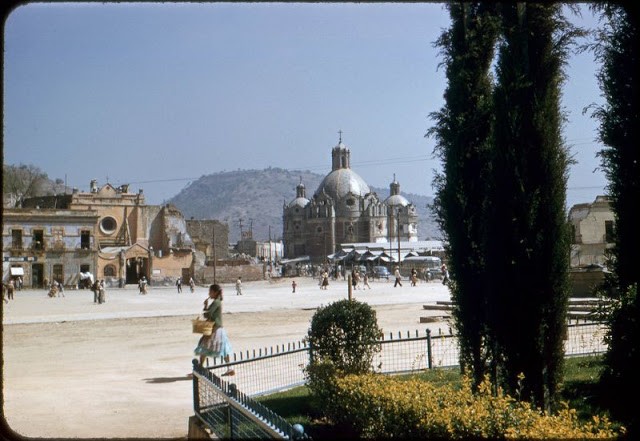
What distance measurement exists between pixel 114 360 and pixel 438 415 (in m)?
9.97

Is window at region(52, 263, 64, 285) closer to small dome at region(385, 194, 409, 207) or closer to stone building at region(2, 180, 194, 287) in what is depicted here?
stone building at region(2, 180, 194, 287)

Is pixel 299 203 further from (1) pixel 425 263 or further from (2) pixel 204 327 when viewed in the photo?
(2) pixel 204 327

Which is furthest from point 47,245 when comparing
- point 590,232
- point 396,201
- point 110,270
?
point 396,201

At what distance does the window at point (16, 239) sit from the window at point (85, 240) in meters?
4.83

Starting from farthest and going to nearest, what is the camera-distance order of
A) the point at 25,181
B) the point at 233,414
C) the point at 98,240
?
1. the point at 25,181
2. the point at 98,240
3. the point at 233,414

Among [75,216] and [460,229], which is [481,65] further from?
[75,216]

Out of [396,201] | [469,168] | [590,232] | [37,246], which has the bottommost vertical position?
[590,232]

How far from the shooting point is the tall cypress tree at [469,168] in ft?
26.4

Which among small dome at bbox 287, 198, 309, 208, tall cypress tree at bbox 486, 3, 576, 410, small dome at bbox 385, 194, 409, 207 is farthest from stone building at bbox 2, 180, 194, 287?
small dome at bbox 385, 194, 409, 207

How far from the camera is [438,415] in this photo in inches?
210

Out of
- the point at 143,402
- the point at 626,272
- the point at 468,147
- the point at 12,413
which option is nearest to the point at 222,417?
the point at 143,402

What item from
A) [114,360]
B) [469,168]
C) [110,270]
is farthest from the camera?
[110,270]

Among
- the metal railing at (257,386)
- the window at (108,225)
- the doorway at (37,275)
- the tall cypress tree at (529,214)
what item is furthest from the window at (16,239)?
the tall cypress tree at (529,214)

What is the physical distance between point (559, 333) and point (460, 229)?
1983mm
